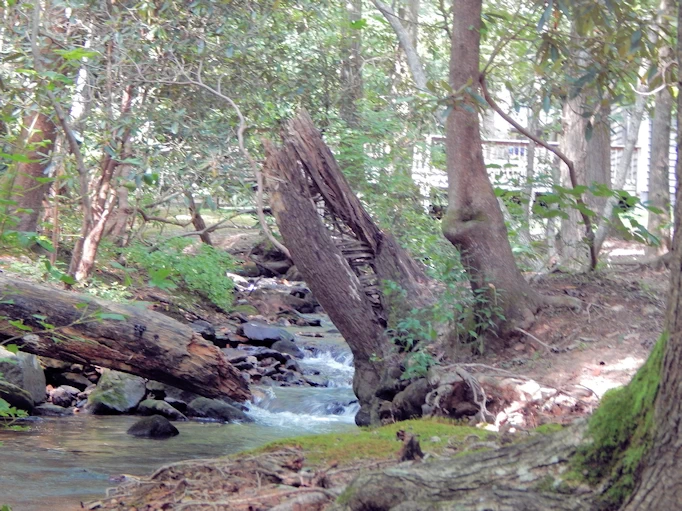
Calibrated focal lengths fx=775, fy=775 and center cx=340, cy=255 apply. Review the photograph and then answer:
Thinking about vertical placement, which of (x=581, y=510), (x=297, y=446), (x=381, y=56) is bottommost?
(x=297, y=446)

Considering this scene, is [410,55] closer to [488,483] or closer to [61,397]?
[61,397]

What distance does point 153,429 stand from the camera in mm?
8477

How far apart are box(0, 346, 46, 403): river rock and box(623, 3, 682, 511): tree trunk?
7402mm

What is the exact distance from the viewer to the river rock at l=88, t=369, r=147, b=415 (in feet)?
31.8

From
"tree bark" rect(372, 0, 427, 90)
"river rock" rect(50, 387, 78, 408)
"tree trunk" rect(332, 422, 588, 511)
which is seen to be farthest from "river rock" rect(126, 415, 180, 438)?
"tree bark" rect(372, 0, 427, 90)

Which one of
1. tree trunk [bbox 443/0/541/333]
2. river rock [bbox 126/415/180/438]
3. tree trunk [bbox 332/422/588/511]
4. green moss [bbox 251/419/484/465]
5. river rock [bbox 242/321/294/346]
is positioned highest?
tree trunk [bbox 443/0/541/333]

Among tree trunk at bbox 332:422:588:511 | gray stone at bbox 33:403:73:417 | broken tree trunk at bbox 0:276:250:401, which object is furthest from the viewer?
gray stone at bbox 33:403:73:417

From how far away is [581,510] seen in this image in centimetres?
283

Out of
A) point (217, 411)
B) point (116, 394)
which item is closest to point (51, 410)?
point (116, 394)

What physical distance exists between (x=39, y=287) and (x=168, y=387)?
2.80 meters

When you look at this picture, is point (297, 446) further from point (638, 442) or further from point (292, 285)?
point (292, 285)

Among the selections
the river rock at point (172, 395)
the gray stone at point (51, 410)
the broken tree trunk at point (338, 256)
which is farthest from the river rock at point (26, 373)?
the broken tree trunk at point (338, 256)

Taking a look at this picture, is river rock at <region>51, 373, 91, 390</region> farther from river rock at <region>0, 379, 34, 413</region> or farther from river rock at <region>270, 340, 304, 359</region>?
river rock at <region>270, 340, 304, 359</region>

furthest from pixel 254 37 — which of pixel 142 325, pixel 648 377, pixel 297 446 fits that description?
pixel 648 377
